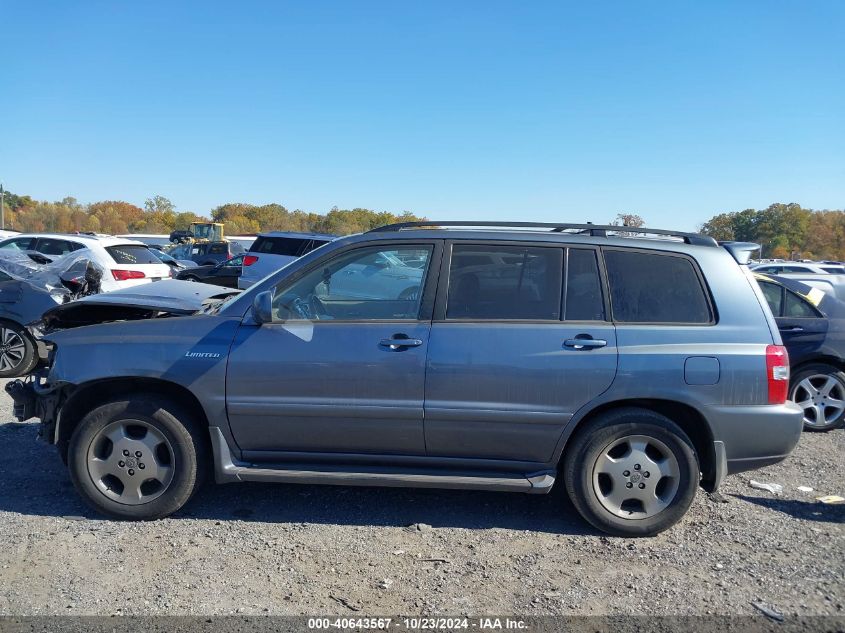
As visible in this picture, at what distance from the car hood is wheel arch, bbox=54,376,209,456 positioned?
0.51 m

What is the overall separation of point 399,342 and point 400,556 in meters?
1.22

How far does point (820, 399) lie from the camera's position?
6.73 meters

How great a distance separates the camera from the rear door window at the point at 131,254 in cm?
1110

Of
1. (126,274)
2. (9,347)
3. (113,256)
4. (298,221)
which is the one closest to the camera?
(9,347)

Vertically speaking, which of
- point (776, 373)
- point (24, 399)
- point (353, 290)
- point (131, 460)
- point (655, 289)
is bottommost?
point (131, 460)

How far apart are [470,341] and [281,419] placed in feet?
4.06

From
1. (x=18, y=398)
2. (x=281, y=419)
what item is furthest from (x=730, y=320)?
(x=18, y=398)

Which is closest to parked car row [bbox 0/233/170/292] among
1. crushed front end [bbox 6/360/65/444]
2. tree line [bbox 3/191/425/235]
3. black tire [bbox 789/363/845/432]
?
crushed front end [bbox 6/360/65/444]

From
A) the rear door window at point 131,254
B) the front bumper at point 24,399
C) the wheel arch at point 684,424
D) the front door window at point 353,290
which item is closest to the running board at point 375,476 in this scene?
the wheel arch at point 684,424

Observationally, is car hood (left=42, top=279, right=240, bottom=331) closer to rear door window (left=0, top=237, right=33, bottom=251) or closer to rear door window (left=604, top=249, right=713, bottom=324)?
rear door window (left=604, top=249, right=713, bottom=324)

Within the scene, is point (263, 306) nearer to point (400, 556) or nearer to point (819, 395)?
point (400, 556)

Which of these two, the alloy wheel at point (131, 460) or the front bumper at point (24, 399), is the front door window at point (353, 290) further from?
the front bumper at point (24, 399)

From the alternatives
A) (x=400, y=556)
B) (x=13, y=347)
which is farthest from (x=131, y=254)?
(x=400, y=556)

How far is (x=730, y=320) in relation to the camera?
4.06 meters
